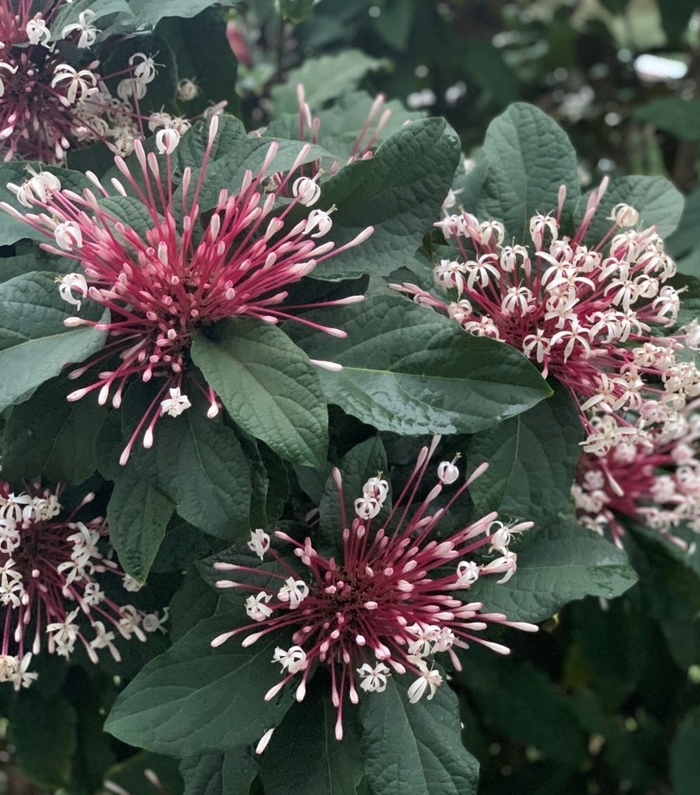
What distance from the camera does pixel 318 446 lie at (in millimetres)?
469

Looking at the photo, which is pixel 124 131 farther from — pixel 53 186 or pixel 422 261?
pixel 422 261

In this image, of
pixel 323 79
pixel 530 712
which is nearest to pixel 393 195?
pixel 323 79

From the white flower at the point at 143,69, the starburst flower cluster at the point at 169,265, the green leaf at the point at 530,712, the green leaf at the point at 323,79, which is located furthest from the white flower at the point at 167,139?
the green leaf at the point at 530,712

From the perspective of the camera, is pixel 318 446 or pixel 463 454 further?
pixel 463 454

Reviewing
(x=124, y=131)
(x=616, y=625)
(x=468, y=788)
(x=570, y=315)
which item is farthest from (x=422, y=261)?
(x=616, y=625)

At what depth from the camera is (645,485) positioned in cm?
81

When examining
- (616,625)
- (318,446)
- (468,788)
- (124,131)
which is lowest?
(616,625)

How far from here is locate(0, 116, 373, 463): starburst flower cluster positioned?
52 centimetres

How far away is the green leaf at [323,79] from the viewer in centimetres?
111

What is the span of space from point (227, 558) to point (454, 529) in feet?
0.56

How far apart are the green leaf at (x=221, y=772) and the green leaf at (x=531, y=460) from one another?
0.83ft

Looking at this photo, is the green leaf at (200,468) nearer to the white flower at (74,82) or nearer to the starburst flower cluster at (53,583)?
the starburst flower cluster at (53,583)

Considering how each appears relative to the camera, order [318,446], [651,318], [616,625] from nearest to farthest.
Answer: [318,446], [651,318], [616,625]

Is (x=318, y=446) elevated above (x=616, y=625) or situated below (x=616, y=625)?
above
